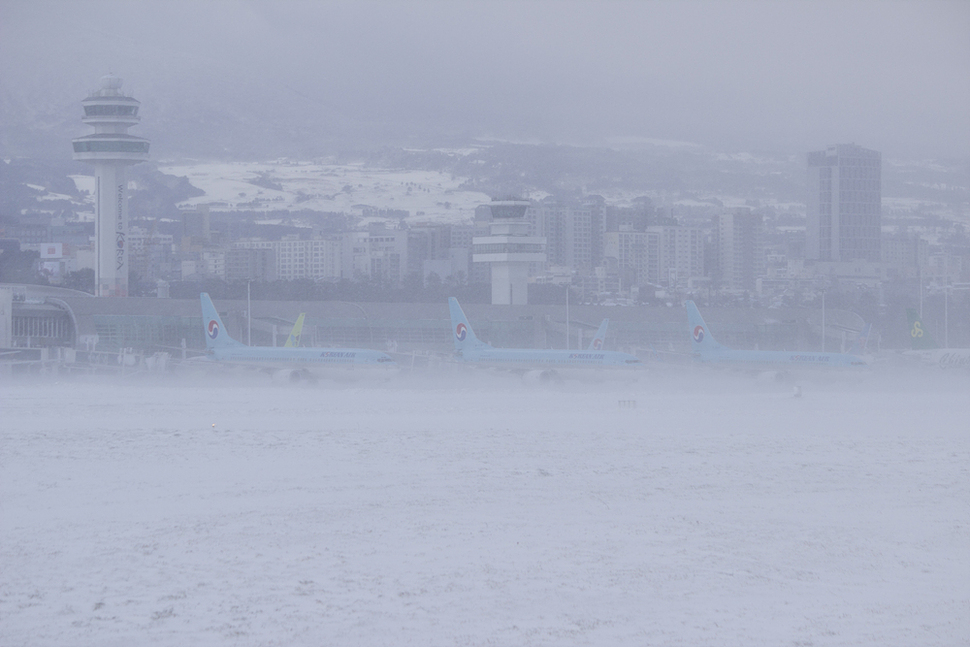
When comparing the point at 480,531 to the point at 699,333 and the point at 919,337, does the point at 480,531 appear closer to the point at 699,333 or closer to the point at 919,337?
the point at 699,333

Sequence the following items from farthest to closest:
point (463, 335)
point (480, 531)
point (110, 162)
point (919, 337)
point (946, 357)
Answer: point (110, 162), point (919, 337), point (946, 357), point (463, 335), point (480, 531)

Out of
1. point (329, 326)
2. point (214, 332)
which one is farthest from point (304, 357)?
point (329, 326)

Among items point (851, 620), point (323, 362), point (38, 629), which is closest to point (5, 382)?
point (323, 362)

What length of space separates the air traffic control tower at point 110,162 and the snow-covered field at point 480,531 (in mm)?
71271

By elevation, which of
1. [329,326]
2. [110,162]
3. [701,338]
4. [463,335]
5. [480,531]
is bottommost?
[480,531]

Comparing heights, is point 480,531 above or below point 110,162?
below

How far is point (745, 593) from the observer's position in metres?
15.4

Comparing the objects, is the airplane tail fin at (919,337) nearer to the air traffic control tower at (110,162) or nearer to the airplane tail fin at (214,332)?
the airplane tail fin at (214,332)

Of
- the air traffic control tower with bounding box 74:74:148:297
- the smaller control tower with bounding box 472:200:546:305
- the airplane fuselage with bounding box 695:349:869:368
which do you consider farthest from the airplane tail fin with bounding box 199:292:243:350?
the smaller control tower with bounding box 472:200:546:305

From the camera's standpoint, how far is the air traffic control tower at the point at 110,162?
10225cm

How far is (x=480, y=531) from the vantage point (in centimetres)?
1877

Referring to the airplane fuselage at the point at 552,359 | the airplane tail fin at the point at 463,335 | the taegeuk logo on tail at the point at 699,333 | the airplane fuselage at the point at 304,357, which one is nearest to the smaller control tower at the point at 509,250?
the airplane tail fin at the point at 463,335

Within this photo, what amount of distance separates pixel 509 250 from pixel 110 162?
133 ft

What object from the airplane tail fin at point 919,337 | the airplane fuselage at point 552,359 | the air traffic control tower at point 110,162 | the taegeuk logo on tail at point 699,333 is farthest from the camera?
the air traffic control tower at point 110,162
